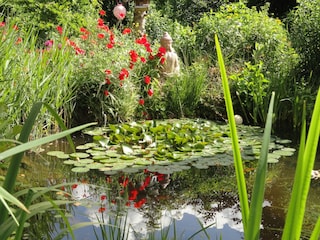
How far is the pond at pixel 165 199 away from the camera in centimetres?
309

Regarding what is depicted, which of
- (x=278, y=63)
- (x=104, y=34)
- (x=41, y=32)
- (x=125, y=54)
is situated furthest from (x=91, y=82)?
(x=278, y=63)

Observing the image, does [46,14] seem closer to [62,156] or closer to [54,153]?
[54,153]

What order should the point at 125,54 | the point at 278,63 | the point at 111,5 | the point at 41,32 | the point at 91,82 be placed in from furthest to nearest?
the point at 111,5
the point at 41,32
the point at 278,63
the point at 125,54
the point at 91,82

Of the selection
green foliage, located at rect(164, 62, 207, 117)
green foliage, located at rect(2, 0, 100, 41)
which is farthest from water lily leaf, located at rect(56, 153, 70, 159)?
green foliage, located at rect(2, 0, 100, 41)

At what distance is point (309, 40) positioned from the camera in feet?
21.0

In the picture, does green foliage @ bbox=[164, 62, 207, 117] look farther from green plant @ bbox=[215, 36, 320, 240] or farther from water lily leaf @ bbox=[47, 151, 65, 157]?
green plant @ bbox=[215, 36, 320, 240]

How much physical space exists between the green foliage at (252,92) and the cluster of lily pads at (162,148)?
0.57 m

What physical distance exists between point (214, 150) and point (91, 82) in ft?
5.36

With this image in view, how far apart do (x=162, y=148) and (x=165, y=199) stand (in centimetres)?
110

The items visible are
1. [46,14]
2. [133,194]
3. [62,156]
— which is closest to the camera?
[133,194]

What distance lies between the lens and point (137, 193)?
3787 millimetres

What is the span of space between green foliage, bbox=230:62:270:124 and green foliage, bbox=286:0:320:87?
1.87 ft

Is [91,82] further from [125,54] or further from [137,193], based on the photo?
[137,193]

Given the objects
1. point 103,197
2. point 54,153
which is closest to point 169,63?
point 54,153
